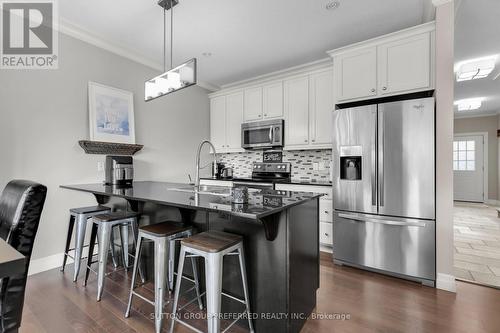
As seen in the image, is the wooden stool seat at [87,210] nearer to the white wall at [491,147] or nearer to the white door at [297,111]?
the white door at [297,111]

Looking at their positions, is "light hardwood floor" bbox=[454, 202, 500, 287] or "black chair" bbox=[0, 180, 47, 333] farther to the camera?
"light hardwood floor" bbox=[454, 202, 500, 287]

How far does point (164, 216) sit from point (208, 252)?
0.95 meters

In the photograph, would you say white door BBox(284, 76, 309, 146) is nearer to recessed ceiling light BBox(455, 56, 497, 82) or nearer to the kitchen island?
the kitchen island

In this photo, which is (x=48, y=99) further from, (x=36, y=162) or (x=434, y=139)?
(x=434, y=139)

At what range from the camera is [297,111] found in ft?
12.0

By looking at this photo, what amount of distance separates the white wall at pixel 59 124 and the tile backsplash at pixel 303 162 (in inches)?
66.0

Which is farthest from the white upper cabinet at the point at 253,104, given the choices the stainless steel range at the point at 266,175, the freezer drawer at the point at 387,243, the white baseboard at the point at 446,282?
the white baseboard at the point at 446,282

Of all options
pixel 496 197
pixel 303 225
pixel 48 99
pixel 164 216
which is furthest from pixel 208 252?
pixel 496 197

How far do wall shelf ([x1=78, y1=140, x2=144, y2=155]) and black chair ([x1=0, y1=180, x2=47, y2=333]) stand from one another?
6.10 ft

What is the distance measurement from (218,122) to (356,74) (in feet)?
8.47

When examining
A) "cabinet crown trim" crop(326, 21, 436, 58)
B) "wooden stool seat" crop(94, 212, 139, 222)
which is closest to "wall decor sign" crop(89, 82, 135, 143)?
"wooden stool seat" crop(94, 212, 139, 222)

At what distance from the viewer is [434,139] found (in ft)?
7.54

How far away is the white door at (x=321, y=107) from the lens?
11.0 feet

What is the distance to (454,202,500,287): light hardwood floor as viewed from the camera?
2576 millimetres
